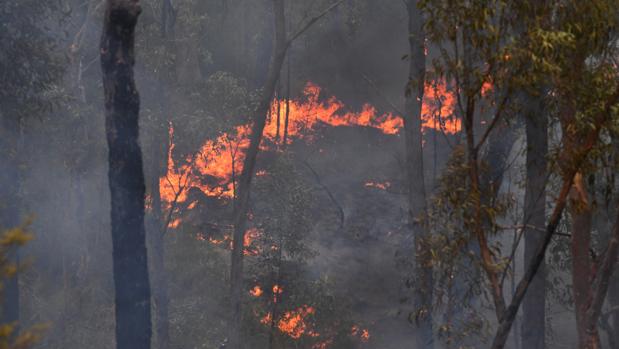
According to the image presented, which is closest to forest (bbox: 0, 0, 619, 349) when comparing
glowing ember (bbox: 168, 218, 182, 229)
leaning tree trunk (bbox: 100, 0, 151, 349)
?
leaning tree trunk (bbox: 100, 0, 151, 349)

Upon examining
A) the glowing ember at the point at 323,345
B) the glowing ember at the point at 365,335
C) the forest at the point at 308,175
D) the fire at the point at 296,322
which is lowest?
the glowing ember at the point at 323,345

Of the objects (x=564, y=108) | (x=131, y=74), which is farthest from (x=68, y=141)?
(x=564, y=108)

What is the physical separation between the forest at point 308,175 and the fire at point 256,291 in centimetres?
11

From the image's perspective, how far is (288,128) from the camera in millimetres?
31234

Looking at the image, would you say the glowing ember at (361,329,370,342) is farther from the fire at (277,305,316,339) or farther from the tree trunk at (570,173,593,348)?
the tree trunk at (570,173,593,348)

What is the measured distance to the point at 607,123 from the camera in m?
8.77

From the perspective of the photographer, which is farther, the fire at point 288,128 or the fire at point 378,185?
the fire at point 378,185

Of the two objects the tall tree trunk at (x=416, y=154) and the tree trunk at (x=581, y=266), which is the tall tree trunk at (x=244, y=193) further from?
the tree trunk at (x=581, y=266)

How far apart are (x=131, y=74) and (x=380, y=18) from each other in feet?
70.3

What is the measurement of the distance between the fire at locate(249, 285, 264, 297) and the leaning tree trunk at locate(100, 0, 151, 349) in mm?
11797

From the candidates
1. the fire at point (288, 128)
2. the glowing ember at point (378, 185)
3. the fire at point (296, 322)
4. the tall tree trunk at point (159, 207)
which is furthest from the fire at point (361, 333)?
the glowing ember at point (378, 185)

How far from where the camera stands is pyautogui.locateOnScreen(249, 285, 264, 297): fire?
2228 centimetres

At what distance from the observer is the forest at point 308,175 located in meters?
9.03

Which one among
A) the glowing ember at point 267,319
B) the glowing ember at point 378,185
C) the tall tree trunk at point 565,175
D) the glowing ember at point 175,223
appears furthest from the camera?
the glowing ember at point 378,185
